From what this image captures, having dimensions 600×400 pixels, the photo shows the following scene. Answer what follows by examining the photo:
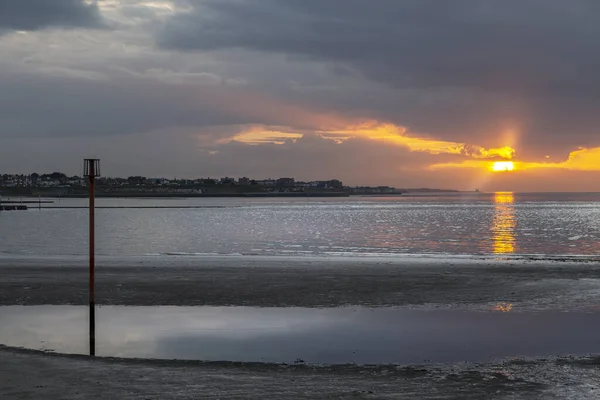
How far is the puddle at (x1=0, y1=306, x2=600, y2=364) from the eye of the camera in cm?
1531

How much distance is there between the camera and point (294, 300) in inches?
953

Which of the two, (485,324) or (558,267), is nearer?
(485,324)

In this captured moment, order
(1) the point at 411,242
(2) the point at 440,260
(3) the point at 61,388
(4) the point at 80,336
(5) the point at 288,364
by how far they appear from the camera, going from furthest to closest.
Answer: (1) the point at 411,242 < (2) the point at 440,260 < (4) the point at 80,336 < (5) the point at 288,364 < (3) the point at 61,388

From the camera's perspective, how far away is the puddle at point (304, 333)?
15.3 metres

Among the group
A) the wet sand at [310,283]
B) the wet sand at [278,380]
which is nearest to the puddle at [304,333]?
the wet sand at [278,380]

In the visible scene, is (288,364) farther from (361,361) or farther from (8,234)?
(8,234)

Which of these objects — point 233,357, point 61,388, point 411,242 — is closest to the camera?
point 61,388

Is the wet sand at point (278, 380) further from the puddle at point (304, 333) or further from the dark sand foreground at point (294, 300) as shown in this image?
the puddle at point (304, 333)

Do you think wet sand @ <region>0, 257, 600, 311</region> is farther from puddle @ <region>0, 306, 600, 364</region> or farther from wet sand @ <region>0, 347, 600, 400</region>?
wet sand @ <region>0, 347, 600, 400</region>

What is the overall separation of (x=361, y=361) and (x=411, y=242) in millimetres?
48092

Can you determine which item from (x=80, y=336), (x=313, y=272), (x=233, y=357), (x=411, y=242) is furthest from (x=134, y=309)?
(x=411, y=242)

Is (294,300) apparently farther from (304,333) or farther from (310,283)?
(304,333)

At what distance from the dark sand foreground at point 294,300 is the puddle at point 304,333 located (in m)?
1.46

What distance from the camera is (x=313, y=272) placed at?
33562mm
